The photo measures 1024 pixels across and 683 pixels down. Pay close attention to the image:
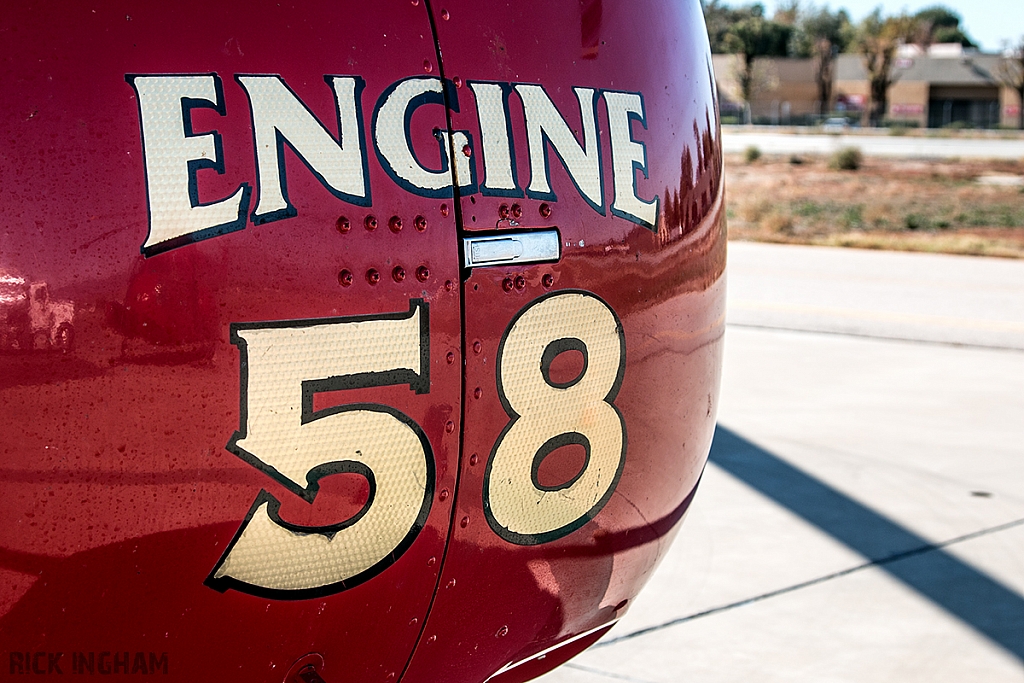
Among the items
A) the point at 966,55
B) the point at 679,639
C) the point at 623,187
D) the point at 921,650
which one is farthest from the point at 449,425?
the point at 966,55

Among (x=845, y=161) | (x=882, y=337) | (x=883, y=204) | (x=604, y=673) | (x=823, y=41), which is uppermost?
(x=823, y=41)

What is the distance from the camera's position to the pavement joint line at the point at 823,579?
12.3ft

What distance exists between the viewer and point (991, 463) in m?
5.52

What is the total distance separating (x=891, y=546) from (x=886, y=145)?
144ft

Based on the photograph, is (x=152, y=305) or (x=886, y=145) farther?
(x=886, y=145)

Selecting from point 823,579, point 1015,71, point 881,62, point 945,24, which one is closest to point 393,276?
point 823,579

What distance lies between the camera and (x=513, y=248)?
1.74 meters

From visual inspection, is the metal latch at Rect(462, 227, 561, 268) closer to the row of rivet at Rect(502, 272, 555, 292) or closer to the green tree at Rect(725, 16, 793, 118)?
the row of rivet at Rect(502, 272, 555, 292)

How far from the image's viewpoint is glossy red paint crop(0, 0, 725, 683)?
1.39 m

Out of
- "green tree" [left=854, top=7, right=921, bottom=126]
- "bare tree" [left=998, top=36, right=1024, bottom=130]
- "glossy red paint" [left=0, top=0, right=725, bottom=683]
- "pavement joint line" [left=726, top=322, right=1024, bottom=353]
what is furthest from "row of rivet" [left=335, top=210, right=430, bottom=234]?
"green tree" [left=854, top=7, right=921, bottom=126]

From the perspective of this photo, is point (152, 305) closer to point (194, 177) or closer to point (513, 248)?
point (194, 177)

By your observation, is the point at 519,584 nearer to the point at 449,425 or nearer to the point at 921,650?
the point at 449,425

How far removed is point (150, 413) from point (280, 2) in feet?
1.83

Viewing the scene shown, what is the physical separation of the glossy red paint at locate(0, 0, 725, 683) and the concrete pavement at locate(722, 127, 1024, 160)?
3876cm
